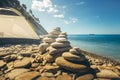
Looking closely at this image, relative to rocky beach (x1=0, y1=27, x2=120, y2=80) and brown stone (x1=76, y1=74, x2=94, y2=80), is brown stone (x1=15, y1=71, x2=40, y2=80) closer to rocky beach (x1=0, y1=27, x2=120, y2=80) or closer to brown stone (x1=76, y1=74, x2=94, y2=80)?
rocky beach (x1=0, y1=27, x2=120, y2=80)

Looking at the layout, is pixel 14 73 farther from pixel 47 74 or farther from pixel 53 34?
pixel 53 34

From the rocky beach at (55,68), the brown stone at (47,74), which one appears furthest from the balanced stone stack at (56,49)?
the brown stone at (47,74)

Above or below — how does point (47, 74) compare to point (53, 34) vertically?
below

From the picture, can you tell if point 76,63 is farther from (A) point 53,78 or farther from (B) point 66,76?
(A) point 53,78

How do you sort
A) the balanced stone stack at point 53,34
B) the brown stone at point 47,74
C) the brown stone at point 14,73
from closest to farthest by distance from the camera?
the brown stone at point 14,73 → the brown stone at point 47,74 → the balanced stone stack at point 53,34

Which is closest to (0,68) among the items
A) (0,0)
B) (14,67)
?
(14,67)

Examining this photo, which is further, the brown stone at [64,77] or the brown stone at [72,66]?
the brown stone at [72,66]

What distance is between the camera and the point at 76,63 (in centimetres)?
973

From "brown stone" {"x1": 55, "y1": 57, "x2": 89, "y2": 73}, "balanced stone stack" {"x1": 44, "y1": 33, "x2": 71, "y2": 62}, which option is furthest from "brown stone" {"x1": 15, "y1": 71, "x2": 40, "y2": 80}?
"balanced stone stack" {"x1": 44, "y1": 33, "x2": 71, "y2": 62}

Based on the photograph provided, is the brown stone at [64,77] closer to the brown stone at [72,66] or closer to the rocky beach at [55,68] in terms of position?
the rocky beach at [55,68]

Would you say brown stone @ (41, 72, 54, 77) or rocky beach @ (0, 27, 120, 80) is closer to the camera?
rocky beach @ (0, 27, 120, 80)

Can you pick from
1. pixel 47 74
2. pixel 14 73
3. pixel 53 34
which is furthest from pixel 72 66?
pixel 53 34

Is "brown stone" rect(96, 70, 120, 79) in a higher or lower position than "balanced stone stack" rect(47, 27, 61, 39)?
lower

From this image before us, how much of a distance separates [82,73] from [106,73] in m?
1.62
